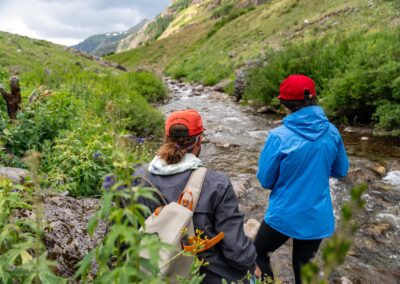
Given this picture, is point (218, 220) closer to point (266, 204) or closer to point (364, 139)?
point (266, 204)

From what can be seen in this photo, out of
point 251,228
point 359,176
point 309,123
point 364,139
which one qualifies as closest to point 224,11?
point 364,139

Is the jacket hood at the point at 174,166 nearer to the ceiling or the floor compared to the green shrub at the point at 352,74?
nearer to the ceiling

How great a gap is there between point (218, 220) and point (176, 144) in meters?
0.58

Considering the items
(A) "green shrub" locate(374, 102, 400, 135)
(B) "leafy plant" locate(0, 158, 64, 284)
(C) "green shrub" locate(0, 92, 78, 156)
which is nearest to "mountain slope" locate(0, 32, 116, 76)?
(C) "green shrub" locate(0, 92, 78, 156)

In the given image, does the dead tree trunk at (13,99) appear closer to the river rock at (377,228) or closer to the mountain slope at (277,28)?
the river rock at (377,228)

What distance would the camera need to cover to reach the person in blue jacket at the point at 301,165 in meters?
3.16

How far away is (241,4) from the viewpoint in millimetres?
71750

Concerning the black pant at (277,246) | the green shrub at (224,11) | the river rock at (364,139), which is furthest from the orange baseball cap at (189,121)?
the green shrub at (224,11)

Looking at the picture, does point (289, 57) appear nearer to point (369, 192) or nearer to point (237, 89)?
point (237, 89)

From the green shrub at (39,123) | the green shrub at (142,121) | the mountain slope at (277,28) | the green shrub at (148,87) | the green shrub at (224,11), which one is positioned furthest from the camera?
the green shrub at (224,11)

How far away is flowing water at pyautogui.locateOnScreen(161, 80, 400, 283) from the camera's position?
468 centimetres

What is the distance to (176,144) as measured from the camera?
2.48m

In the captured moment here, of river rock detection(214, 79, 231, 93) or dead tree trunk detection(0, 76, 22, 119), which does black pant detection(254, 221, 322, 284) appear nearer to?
dead tree trunk detection(0, 76, 22, 119)

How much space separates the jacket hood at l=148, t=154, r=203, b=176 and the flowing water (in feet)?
2.89
